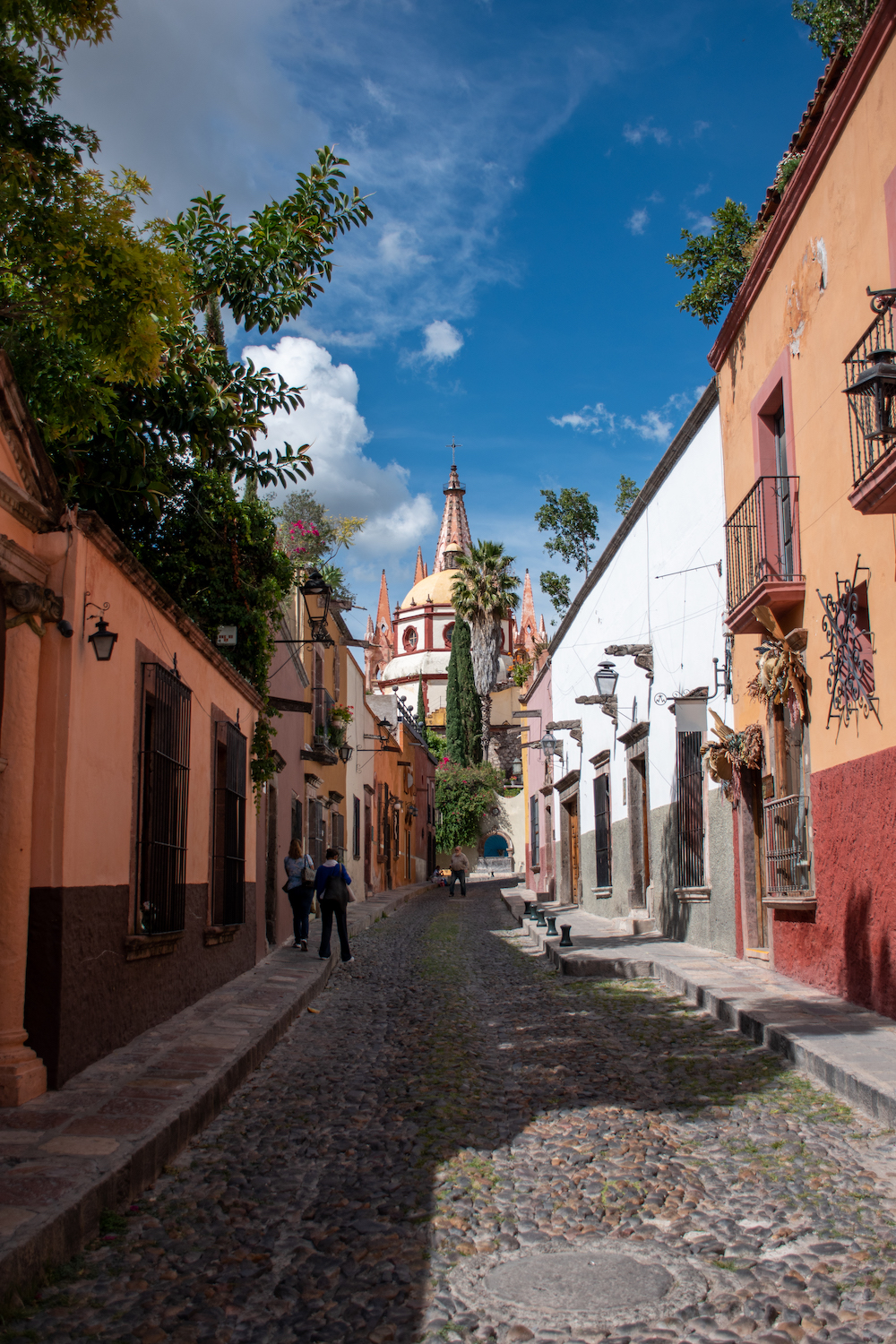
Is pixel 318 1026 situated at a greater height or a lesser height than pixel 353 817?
lesser

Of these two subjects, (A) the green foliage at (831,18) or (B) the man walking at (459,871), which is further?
(B) the man walking at (459,871)

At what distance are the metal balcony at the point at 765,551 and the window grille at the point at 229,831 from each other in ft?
16.8

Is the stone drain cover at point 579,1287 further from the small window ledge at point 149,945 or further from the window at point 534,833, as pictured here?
the window at point 534,833

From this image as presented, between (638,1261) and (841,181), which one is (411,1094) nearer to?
(638,1261)

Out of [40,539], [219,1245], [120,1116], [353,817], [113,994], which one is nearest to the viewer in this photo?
[219,1245]

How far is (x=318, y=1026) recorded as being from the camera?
8820mm

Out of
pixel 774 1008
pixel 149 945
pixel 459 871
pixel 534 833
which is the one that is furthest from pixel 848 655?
pixel 459 871

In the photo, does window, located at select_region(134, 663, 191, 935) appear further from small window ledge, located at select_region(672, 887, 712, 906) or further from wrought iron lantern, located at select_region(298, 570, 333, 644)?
wrought iron lantern, located at select_region(298, 570, 333, 644)

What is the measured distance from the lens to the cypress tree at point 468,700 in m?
50.6

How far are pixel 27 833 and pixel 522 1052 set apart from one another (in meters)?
3.48

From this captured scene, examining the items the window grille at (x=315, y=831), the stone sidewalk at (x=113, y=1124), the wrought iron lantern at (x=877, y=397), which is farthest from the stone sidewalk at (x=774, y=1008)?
the window grille at (x=315, y=831)

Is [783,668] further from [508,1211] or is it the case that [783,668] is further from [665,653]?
[508,1211]

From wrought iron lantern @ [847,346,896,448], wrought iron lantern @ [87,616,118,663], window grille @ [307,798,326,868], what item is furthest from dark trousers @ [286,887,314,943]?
wrought iron lantern @ [847,346,896,448]

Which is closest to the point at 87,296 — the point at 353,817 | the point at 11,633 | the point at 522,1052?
the point at 11,633
